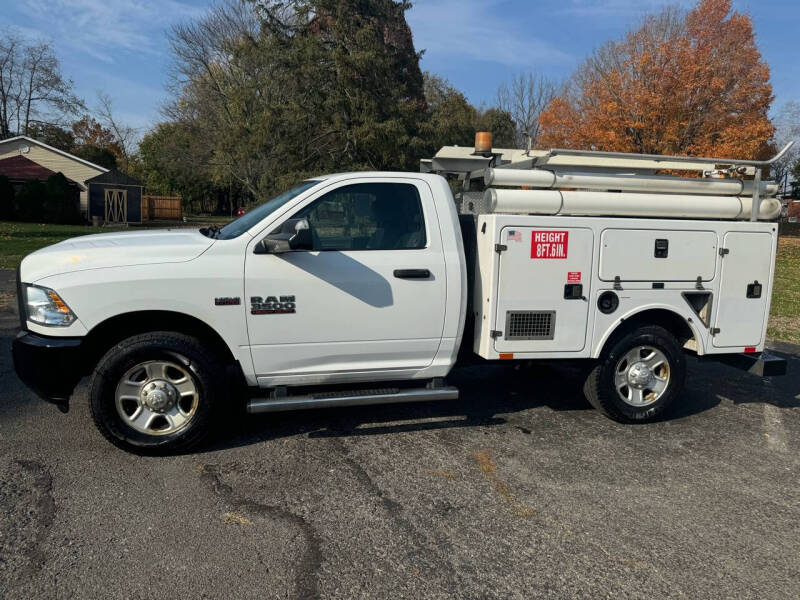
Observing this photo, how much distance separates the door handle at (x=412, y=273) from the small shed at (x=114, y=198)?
33.3 meters

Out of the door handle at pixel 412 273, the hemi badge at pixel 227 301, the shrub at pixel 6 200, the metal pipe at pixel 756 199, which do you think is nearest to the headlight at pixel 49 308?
the hemi badge at pixel 227 301

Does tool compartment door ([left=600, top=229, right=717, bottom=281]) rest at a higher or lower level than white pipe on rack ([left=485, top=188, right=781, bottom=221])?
lower

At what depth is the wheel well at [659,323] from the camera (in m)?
5.26

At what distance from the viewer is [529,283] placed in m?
4.88

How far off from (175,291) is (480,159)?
10.1 feet

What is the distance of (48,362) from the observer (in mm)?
4090

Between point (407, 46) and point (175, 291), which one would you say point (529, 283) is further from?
point (407, 46)

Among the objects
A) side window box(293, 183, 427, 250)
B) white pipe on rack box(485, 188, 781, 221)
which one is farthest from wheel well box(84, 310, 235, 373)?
white pipe on rack box(485, 188, 781, 221)

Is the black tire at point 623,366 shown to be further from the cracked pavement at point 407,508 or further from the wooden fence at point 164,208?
the wooden fence at point 164,208

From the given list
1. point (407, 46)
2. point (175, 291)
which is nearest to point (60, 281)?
point (175, 291)

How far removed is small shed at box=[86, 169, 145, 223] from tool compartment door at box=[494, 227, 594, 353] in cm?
3354

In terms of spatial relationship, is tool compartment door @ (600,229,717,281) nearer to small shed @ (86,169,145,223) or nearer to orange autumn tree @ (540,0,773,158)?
orange autumn tree @ (540,0,773,158)

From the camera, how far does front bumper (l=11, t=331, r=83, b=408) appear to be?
409cm

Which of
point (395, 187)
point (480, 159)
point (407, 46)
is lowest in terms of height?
point (395, 187)
